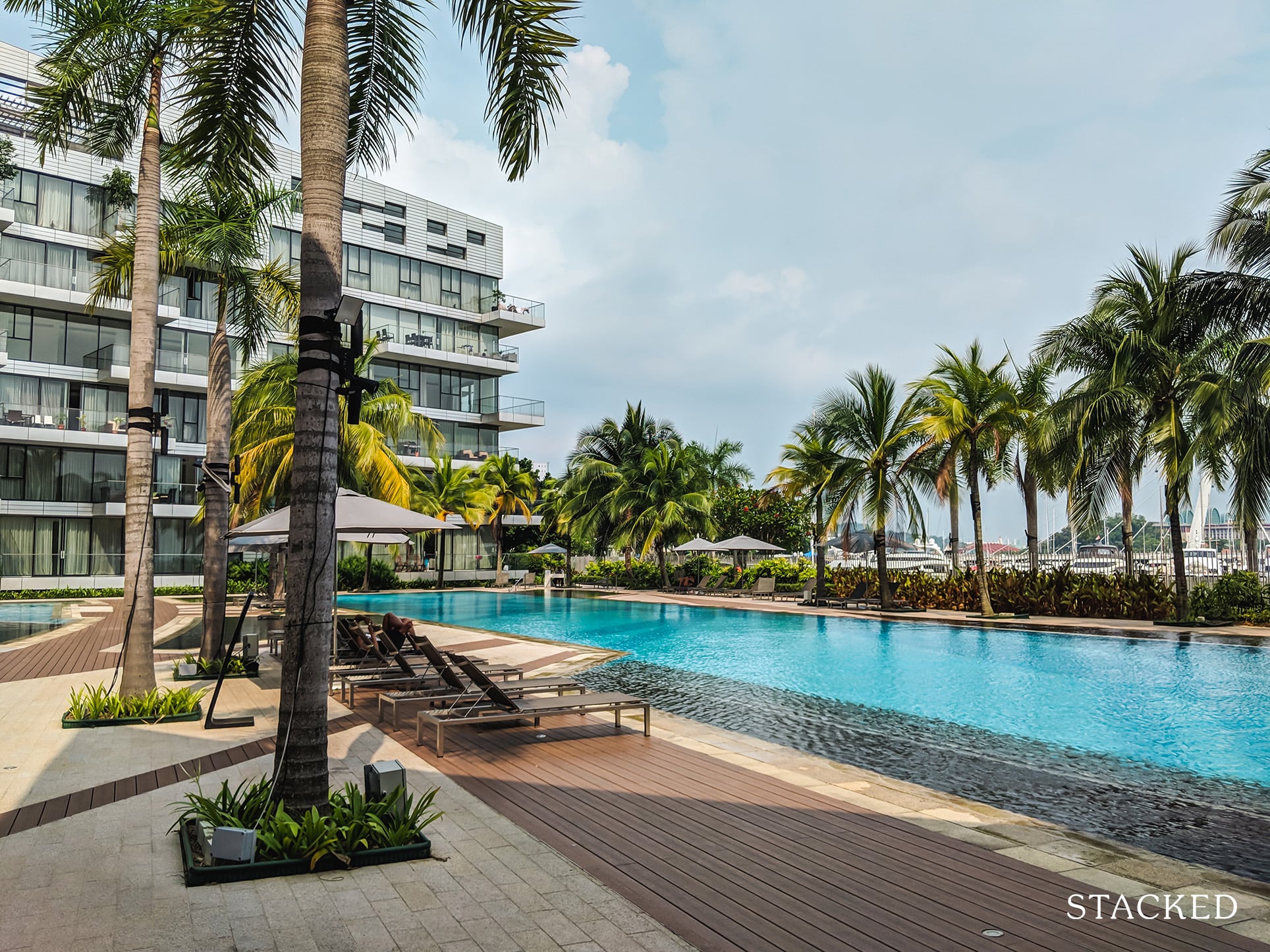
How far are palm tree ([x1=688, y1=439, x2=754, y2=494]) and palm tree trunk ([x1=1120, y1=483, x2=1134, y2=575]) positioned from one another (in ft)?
65.6

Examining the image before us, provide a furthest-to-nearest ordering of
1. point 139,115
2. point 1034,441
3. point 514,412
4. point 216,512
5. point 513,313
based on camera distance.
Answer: point 513,313 → point 514,412 → point 1034,441 → point 216,512 → point 139,115

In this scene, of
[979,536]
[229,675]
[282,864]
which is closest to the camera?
[282,864]

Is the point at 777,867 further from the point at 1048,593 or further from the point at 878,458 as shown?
the point at 878,458

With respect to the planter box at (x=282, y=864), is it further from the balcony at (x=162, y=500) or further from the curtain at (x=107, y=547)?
the curtain at (x=107, y=547)

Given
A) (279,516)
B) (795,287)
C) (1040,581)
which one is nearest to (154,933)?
(279,516)

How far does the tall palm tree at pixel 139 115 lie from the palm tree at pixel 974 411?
18205 millimetres

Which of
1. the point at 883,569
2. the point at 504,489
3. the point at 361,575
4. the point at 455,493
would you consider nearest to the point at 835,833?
the point at 883,569

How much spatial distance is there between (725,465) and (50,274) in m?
30.4

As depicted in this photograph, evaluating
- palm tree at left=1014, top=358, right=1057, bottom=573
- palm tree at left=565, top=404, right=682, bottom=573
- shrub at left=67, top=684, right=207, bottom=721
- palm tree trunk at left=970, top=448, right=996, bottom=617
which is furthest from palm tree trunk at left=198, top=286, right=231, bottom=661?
palm tree at left=565, top=404, right=682, bottom=573

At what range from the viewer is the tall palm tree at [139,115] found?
689 centimetres

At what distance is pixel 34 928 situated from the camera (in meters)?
3.56

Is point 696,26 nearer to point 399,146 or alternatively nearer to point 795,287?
point 399,146

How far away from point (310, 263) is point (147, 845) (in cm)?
335

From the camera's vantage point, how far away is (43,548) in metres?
32.4
